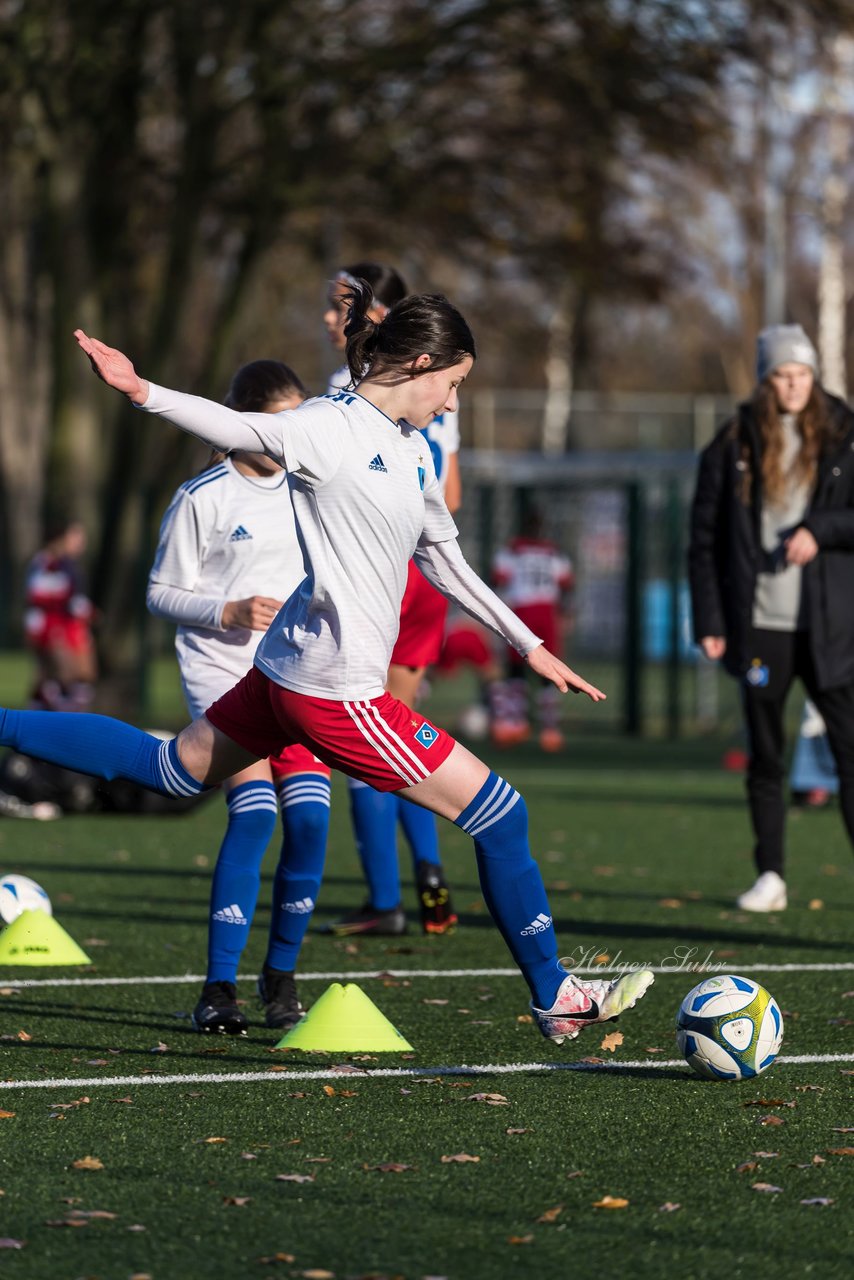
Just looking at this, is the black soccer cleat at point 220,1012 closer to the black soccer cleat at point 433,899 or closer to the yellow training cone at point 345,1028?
the yellow training cone at point 345,1028

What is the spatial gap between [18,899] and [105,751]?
2.46 metres

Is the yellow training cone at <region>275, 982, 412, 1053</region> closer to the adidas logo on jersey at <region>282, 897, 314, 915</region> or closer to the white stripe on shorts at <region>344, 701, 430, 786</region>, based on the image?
the adidas logo on jersey at <region>282, 897, 314, 915</region>

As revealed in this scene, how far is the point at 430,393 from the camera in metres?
5.25

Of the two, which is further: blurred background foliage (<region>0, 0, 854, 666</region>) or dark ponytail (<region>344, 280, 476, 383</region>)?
blurred background foliage (<region>0, 0, 854, 666</region>)

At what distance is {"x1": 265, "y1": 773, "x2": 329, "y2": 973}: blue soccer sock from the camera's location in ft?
20.4

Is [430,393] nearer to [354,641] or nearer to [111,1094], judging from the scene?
[354,641]

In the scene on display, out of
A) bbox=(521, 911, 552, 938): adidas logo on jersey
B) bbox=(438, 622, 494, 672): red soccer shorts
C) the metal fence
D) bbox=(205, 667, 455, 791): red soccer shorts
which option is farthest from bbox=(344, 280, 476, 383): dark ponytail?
bbox=(438, 622, 494, 672): red soccer shorts

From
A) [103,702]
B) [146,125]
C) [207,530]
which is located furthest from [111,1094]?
[146,125]

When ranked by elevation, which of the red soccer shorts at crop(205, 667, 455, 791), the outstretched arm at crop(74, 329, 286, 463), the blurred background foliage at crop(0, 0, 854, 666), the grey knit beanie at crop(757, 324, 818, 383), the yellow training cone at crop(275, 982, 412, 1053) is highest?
the blurred background foliage at crop(0, 0, 854, 666)

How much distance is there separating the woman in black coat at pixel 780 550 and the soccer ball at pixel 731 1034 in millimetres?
2687

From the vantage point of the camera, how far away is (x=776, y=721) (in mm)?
8312

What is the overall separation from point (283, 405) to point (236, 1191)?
2.69 m

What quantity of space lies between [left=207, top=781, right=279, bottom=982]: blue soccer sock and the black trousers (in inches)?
103

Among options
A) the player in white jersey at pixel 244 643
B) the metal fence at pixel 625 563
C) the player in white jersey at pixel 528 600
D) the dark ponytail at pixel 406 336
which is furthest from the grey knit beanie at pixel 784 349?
the player in white jersey at pixel 528 600
